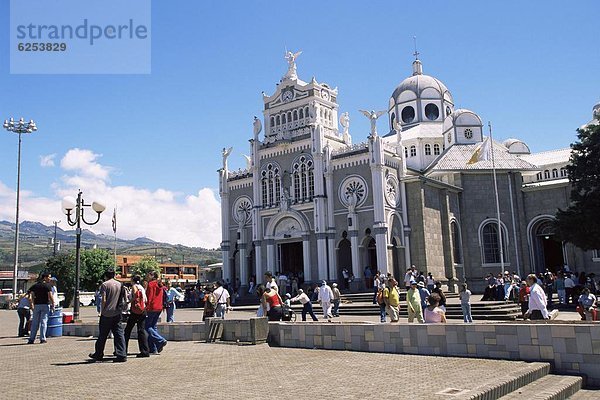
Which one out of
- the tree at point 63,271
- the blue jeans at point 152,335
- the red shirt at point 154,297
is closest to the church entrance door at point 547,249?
the red shirt at point 154,297

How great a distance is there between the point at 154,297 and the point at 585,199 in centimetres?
2539

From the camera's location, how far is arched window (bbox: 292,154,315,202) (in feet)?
131

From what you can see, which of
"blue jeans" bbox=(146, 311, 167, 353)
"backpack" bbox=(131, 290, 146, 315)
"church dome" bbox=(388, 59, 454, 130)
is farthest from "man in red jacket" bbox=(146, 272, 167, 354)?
"church dome" bbox=(388, 59, 454, 130)

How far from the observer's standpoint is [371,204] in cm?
3700

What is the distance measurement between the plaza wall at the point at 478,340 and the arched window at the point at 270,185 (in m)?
28.4

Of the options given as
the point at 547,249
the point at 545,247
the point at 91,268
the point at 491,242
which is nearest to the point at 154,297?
the point at 491,242

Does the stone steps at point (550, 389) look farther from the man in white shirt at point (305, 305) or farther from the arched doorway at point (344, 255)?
the arched doorway at point (344, 255)

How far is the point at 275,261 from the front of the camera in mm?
41344

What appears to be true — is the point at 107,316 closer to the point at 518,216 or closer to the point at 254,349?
the point at 254,349

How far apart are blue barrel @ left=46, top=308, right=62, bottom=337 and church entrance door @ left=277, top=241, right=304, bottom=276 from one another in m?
25.0

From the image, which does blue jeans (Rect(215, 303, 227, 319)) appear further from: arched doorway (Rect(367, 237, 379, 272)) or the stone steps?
arched doorway (Rect(367, 237, 379, 272))

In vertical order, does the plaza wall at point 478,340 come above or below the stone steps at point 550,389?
above

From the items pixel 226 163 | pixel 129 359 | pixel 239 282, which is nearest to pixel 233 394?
pixel 129 359

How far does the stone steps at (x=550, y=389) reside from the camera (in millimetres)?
8266
